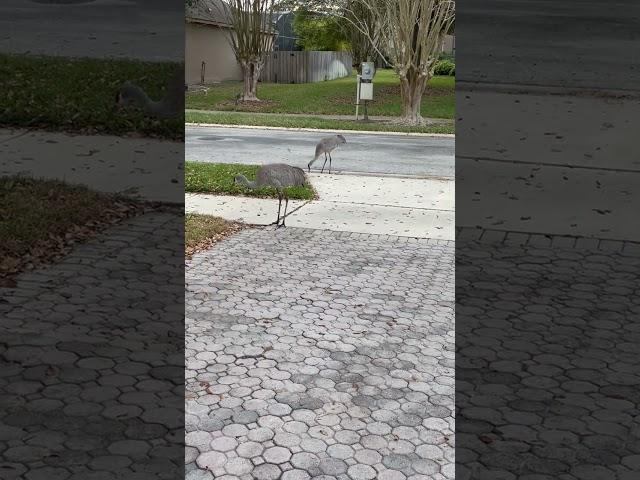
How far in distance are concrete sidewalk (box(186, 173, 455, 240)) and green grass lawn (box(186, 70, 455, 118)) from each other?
11302 millimetres

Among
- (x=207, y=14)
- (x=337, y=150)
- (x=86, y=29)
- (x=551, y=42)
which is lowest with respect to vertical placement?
(x=337, y=150)

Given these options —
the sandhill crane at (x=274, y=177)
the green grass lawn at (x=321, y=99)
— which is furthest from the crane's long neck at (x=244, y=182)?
the green grass lawn at (x=321, y=99)

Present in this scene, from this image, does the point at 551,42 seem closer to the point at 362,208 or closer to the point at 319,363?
the point at 362,208

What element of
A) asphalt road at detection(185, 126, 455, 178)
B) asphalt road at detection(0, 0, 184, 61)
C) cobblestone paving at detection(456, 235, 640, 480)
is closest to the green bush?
asphalt road at detection(0, 0, 184, 61)

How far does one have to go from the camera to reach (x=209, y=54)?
31172 mm

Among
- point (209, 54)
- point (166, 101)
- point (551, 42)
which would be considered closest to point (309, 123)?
point (551, 42)

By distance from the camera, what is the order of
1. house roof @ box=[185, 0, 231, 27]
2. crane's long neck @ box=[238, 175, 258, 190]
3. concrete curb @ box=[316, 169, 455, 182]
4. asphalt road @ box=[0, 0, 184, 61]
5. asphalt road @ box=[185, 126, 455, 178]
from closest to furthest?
1. crane's long neck @ box=[238, 175, 258, 190]
2. concrete curb @ box=[316, 169, 455, 182]
3. asphalt road @ box=[185, 126, 455, 178]
4. asphalt road @ box=[0, 0, 184, 61]
5. house roof @ box=[185, 0, 231, 27]

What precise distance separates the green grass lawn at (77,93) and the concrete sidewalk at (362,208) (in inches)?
Answer: 39.0

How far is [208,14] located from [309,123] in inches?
508

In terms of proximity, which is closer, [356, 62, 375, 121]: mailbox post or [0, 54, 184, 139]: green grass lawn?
[0, 54, 184, 139]: green grass lawn

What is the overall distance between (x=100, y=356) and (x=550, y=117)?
10.9 meters

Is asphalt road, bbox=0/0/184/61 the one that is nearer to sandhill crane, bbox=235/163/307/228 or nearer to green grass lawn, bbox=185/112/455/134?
green grass lawn, bbox=185/112/455/134

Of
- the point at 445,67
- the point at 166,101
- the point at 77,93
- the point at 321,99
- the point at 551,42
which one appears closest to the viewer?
the point at 166,101

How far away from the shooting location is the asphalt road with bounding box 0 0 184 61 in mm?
19344
